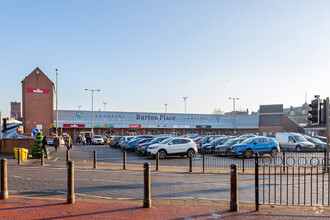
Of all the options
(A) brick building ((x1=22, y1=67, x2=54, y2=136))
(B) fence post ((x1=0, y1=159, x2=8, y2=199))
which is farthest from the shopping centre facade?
(B) fence post ((x1=0, y1=159, x2=8, y2=199))

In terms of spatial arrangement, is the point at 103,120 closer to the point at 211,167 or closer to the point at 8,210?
the point at 211,167

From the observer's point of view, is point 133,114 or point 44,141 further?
point 133,114

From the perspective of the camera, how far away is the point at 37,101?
53.6 meters

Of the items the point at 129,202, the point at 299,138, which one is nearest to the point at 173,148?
the point at 129,202

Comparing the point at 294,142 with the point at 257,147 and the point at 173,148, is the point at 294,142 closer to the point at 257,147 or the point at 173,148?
the point at 257,147

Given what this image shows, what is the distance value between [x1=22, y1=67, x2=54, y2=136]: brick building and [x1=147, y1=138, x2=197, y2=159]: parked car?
122 feet

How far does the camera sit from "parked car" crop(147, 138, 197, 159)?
2242 centimetres

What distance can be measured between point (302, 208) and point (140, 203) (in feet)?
13.1

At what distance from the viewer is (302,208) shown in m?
7.27

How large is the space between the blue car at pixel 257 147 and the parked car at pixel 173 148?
3.38m

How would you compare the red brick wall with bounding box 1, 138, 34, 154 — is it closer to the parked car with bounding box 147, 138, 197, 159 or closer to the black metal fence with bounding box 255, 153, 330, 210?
the parked car with bounding box 147, 138, 197, 159

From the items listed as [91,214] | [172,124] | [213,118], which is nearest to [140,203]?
[91,214]

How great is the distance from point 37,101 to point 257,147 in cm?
4304

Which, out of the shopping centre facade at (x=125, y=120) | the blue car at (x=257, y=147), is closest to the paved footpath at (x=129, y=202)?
the blue car at (x=257, y=147)
